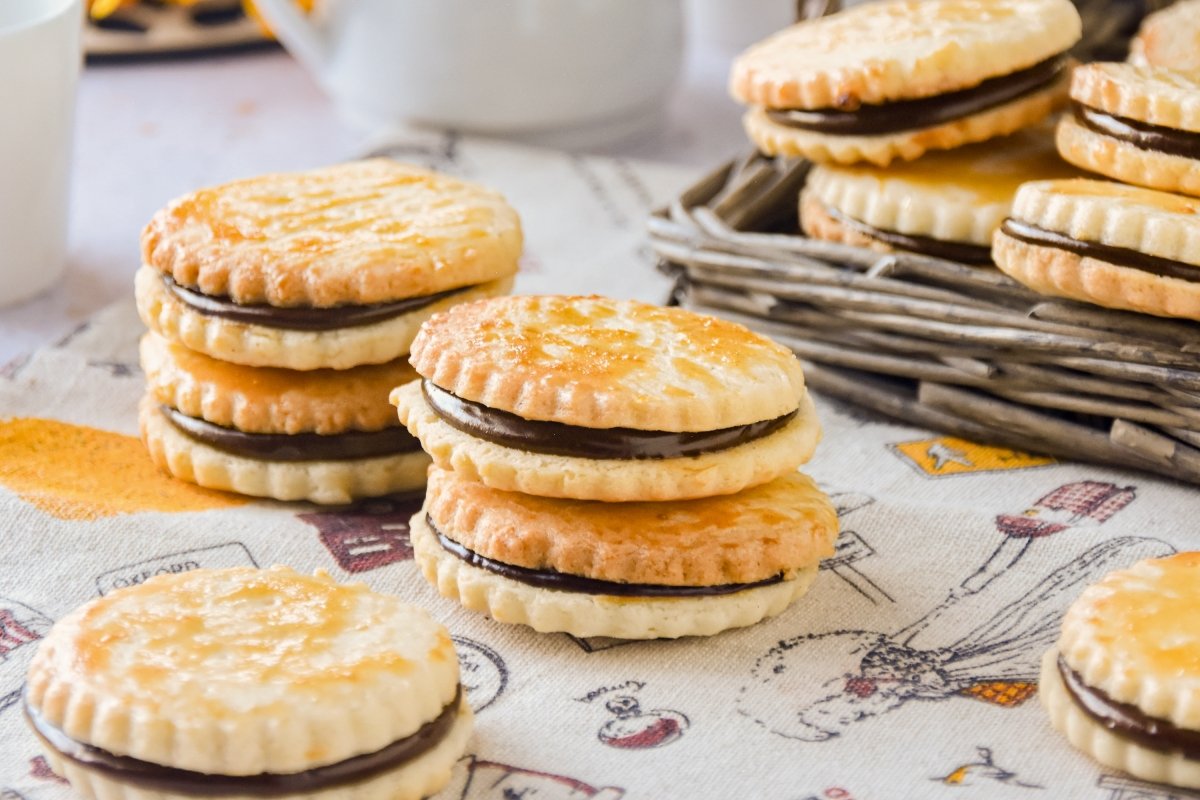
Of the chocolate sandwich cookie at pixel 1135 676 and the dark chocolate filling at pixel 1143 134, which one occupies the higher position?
the dark chocolate filling at pixel 1143 134

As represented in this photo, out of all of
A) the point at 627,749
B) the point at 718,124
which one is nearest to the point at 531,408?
the point at 627,749

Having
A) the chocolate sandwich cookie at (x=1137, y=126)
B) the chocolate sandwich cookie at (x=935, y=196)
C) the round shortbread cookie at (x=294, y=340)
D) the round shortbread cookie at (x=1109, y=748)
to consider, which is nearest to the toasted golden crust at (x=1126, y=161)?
the chocolate sandwich cookie at (x=1137, y=126)

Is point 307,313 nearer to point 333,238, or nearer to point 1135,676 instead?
point 333,238

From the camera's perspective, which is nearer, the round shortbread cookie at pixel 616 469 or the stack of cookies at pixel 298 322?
the round shortbread cookie at pixel 616 469

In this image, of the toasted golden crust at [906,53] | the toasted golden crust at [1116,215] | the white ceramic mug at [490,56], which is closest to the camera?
the toasted golden crust at [1116,215]

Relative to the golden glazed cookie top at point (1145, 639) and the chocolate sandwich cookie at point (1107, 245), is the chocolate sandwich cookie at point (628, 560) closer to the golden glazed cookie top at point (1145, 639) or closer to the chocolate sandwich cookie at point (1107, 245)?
the golden glazed cookie top at point (1145, 639)

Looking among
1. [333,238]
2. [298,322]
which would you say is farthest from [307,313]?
[333,238]
